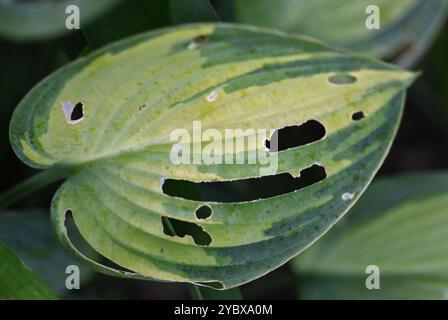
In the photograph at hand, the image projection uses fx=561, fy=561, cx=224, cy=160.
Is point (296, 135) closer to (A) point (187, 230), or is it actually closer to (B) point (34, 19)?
(A) point (187, 230)

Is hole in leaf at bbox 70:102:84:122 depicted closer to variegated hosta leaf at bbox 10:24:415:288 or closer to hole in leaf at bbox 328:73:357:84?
variegated hosta leaf at bbox 10:24:415:288

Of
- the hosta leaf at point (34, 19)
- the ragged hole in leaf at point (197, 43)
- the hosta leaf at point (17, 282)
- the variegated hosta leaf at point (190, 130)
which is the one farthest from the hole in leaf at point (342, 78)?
the hosta leaf at point (17, 282)

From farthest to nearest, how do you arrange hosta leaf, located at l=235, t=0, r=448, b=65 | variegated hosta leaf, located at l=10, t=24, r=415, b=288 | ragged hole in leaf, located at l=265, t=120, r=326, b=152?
hosta leaf, located at l=235, t=0, r=448, b=65, ragged hole in leaf, located at l=265, t=120, r=326, b=152, variegated hosta leaf, located at l=10, t=24, r=415, b=288

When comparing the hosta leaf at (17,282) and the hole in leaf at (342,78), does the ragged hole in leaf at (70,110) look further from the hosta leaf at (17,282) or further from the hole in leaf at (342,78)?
the hole in leaf at (342,78)

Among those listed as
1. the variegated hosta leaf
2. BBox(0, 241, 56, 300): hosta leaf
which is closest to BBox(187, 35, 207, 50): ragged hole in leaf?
the variegated hosta leaf
